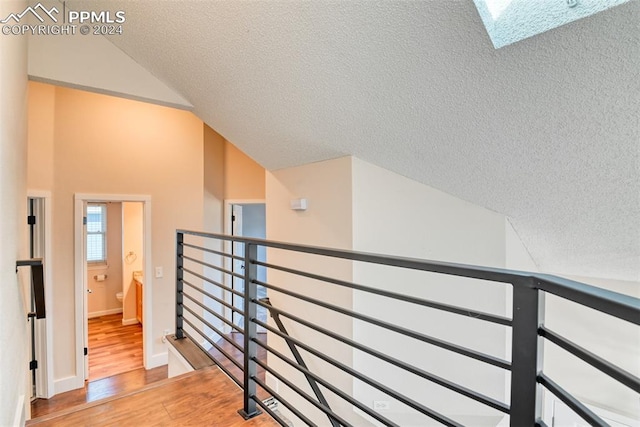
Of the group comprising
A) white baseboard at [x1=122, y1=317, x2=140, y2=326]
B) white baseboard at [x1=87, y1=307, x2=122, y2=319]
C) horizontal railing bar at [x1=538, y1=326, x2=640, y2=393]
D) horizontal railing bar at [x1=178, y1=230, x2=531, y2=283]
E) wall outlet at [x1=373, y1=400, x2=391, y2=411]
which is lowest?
A: white baseboard at [x1=122, y1=317, x2=140, y2=326]

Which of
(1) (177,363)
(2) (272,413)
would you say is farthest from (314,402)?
(1) (177,363)

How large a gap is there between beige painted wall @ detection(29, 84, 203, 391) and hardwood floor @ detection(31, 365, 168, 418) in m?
0.21

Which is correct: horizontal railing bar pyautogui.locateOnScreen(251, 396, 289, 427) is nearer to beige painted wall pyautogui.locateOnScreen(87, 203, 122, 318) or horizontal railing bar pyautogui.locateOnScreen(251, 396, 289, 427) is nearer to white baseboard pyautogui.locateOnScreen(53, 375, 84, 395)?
white baseboard pyautogui.locateOnScreen(53, 375, 84, 395)

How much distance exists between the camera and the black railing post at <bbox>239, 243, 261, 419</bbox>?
167 cm

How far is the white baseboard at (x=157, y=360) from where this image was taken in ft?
13.9

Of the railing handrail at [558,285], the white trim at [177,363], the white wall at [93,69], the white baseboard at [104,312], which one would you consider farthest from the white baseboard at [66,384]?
the railing handrail at [558,285]

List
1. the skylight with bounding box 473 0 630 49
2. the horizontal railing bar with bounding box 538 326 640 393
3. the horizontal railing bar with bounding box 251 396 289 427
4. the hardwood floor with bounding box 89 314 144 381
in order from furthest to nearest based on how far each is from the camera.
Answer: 1. the hardwood floor with bounding box 89 314 144 381
2. the horizontal railing bar with bounding box 251 396 289 427
3. the skylight with bounding box 473 0 630 49
4. the horizontal railing bar with bounding box 538 326 640 393

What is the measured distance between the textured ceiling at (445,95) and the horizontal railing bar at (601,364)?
1.05 m

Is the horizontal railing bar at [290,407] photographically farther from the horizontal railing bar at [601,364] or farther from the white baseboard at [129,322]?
the white baseboard at [129,322]

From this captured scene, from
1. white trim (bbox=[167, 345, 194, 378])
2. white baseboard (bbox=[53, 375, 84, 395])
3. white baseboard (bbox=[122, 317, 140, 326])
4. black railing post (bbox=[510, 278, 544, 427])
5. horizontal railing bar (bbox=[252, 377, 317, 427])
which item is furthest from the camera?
white baseboard (bbox=[122, 317, 140, 326])

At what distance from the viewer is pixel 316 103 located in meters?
2.04

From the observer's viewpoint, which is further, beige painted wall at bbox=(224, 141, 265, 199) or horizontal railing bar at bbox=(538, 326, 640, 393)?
beige painted wall at bbox=(224, 141, 265, 199)

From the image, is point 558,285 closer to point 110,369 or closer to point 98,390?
point 98,390

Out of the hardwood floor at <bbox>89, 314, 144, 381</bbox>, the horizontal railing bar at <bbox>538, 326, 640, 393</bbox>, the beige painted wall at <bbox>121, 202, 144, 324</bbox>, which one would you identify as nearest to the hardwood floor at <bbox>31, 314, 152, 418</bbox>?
the hardwood floor at <bbox>89, 314, 144, 381</bbox>
